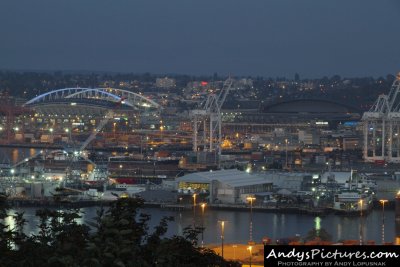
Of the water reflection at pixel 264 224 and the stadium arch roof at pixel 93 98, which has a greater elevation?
the stadium arch roof at pixel 93 98

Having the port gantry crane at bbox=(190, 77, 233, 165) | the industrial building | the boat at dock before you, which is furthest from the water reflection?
the port gantry crane at bbox=(190, 77, 233, 165)

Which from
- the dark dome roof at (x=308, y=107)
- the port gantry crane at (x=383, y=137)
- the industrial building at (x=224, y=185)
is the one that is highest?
the dark dome roof at (x=308, y=107)

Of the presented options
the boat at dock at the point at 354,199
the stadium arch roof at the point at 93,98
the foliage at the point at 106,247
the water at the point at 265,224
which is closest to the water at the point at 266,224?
the water at the point at 265,224

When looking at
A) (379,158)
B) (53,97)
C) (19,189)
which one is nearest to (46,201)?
(19,189)

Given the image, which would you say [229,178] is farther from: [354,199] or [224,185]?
[354,199]

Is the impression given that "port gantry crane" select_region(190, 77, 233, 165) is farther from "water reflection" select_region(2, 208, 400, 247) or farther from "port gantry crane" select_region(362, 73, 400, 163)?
"water reflection" select_region(2, 208, 400, 247)

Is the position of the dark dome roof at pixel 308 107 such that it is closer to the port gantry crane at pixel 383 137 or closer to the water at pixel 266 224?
the port gantry crane at pixel 383 137

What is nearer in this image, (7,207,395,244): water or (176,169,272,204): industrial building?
(7,207,395,244): water

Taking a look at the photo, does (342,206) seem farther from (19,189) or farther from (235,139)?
(235,139)
